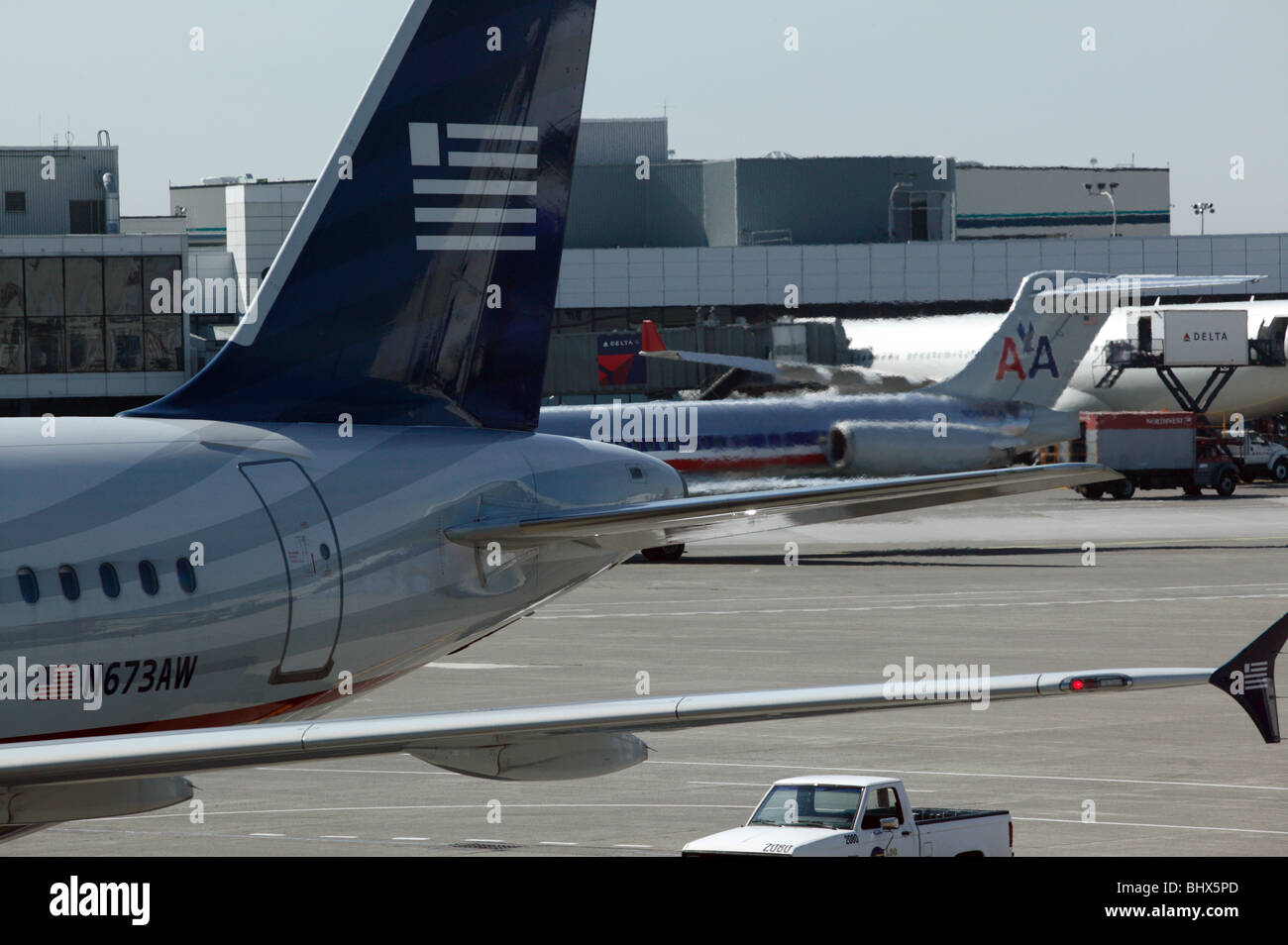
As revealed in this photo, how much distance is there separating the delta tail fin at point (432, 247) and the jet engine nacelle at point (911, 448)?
38.5 m

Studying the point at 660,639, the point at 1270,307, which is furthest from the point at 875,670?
the point at 1270,307

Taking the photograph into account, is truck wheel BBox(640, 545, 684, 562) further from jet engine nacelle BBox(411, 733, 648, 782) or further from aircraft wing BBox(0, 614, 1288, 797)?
aircraft wing BBox(0, 614, 1288, 797)

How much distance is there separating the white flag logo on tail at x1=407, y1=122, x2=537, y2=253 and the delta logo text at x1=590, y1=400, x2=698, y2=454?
35.6 metres

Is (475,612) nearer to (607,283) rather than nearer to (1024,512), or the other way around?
(1024,512)

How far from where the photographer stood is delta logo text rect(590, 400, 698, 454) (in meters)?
52.2

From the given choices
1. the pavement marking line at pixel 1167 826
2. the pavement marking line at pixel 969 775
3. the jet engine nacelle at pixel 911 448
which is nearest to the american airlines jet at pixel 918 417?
the jet engine nacelle at pixel 911 448

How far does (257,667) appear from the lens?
1305 centimetres

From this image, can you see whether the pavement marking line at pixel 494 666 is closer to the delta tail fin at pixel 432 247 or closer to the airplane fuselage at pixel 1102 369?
the delta tail fin at pixel 432 247

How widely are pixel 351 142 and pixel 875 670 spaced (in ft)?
55.1

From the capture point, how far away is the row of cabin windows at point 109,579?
11508mm
